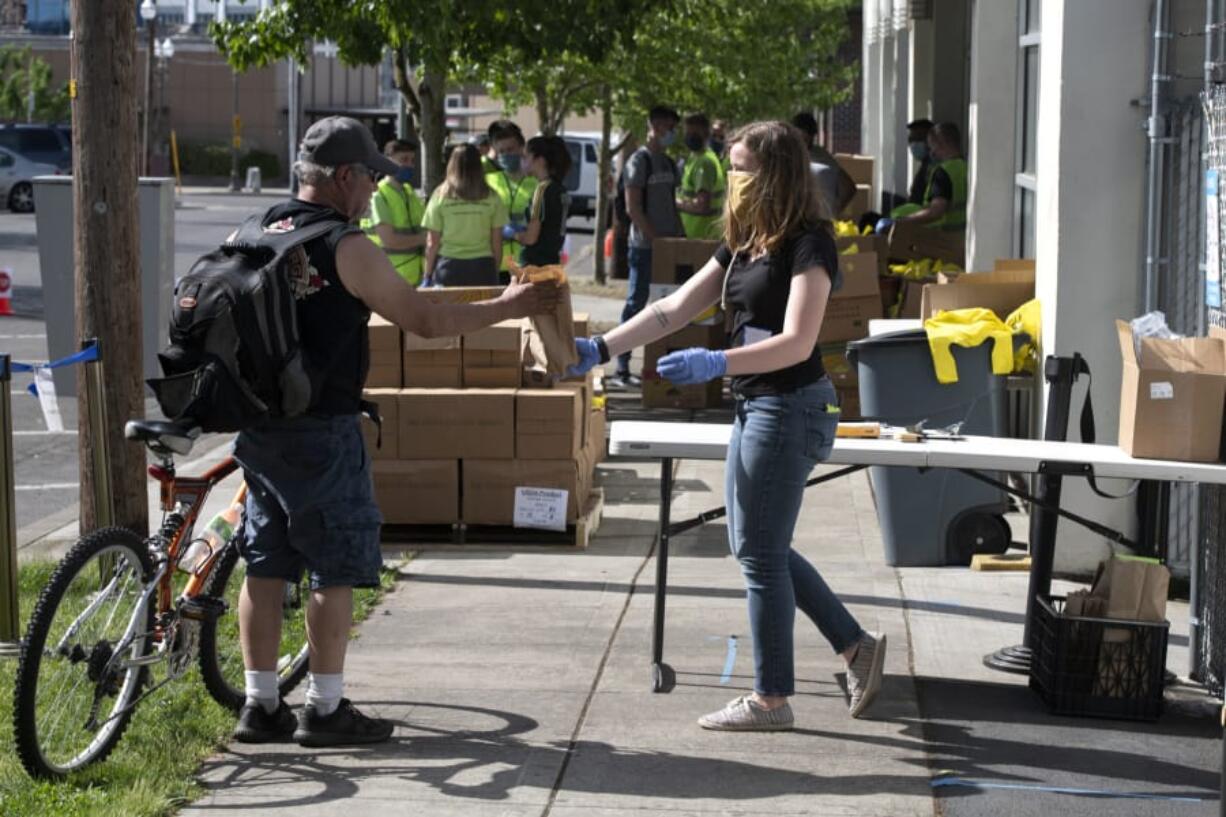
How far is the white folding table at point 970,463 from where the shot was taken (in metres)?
5.96

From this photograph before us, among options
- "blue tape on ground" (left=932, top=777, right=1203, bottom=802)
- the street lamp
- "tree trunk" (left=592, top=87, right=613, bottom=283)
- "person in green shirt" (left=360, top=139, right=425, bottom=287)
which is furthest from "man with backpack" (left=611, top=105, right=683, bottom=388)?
the street lamp

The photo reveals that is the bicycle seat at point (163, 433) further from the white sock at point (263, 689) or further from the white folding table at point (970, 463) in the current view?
the white folding table at point (970, 463)

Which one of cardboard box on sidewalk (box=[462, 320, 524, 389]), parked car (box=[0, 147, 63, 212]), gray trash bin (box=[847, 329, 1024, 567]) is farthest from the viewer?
parked car (box=[0, 147, 63, 212])

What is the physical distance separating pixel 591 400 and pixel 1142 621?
4236 mm

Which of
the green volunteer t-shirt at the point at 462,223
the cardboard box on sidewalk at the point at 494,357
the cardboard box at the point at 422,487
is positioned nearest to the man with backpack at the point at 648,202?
the green volunteer t-shirt at the point at 462,223

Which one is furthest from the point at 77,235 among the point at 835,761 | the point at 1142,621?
the point at 1142,621

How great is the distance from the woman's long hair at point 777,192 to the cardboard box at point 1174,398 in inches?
48.9

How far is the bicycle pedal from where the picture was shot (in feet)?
18.4

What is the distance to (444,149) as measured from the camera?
15.3m

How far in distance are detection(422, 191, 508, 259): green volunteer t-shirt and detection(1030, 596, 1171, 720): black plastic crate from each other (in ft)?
21.8

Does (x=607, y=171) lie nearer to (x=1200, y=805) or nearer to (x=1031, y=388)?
(x=1031, y=388)

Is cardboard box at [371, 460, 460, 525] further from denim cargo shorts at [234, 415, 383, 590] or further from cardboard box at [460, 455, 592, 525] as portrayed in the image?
denim cargo shorts at [234, 415, 383, 590]

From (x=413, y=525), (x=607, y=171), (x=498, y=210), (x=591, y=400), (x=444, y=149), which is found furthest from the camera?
(x=607, y=171)

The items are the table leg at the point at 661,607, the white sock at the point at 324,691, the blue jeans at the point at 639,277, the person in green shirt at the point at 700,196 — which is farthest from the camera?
the person in green shirt at the point at 700,196
